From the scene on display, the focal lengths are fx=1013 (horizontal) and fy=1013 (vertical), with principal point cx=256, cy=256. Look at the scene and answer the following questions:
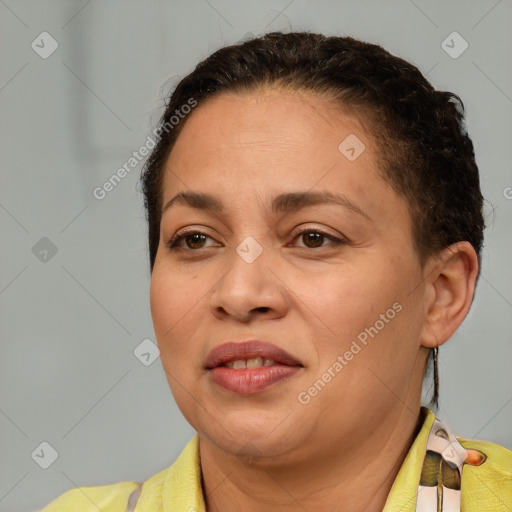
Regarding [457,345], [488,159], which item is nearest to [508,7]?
[488,159]

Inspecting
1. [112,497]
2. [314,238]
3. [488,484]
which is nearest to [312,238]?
[314,238]

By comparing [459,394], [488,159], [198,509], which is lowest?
[198,509]

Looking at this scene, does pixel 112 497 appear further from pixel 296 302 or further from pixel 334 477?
pixel 296 302

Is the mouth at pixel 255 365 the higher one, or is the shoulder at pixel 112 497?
the mouth at pixel 255 365

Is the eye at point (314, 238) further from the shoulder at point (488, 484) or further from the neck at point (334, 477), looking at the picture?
the shoulder at point (488, 484)

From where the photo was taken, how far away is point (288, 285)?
146 centimetres

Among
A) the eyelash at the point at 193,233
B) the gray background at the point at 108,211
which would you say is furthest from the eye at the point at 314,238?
the gray background at the point at 108,211

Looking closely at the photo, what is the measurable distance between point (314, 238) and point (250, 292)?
0.52 ft

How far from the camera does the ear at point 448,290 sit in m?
1.63

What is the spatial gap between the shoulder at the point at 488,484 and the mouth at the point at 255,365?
40 cm

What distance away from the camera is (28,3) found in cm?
273

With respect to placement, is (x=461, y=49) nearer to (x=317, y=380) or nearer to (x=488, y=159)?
(x=488, y=159)

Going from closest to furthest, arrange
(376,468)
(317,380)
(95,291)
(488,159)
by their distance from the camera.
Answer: (317,380)
(376,468)
(488,159)
(95,291)

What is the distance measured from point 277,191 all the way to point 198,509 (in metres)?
0.55
